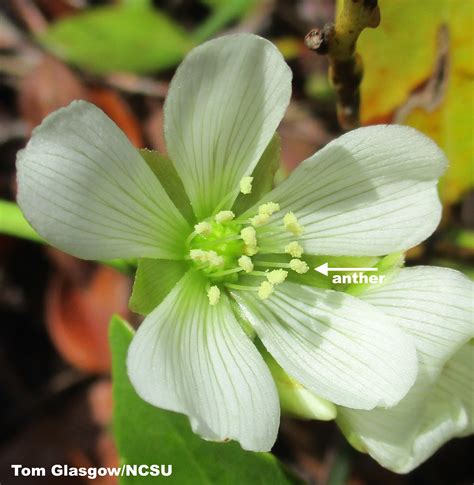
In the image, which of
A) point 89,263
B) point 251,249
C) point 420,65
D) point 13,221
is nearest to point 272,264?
point 251,249

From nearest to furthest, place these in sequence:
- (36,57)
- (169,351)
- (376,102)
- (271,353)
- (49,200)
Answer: (49,200) < (169,351) < (271,353) < (376,102) < (36,57)

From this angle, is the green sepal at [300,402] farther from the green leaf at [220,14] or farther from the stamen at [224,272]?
the green leaf at [220,14]

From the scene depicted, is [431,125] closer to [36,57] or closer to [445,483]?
[445,483]

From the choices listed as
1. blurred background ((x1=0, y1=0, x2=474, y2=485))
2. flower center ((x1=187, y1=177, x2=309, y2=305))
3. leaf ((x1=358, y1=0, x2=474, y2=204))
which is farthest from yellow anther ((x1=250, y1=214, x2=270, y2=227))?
blurred background ((x1=0, y1=0, x2=474, y2=485))

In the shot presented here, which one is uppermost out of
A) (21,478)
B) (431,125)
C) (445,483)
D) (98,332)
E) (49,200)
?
(49,200)

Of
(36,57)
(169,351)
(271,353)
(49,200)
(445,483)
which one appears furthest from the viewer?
(36,57)

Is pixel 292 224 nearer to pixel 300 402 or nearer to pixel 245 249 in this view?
pixel 245 249

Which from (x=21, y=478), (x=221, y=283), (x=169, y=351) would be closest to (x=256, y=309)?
(x=221, y=283)
